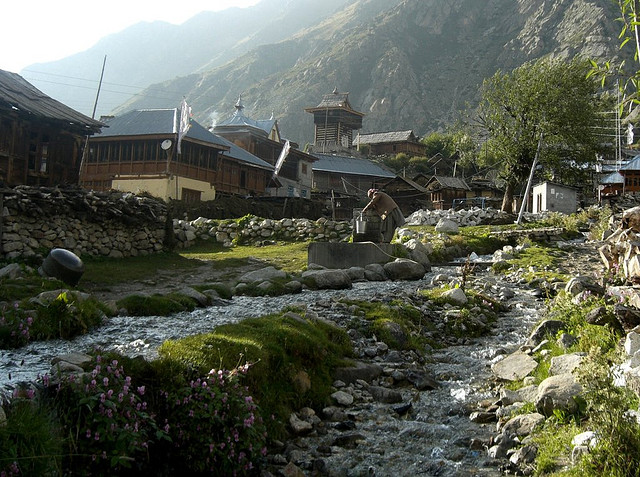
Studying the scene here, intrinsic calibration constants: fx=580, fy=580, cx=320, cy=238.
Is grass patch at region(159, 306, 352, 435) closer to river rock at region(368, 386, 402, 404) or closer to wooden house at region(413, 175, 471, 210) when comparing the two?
river rock at region(368, 386, 402, 404)

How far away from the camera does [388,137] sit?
320 ft

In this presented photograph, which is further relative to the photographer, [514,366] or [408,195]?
[408,195]

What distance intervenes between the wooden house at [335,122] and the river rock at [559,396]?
287 ft

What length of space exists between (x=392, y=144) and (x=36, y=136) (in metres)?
73.9

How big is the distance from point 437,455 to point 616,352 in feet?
10.3

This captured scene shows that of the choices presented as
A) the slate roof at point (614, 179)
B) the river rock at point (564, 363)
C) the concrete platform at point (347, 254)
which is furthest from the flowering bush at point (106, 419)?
the slate roof at point (614, 179)

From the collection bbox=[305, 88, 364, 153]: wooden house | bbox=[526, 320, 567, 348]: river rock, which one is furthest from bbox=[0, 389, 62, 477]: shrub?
bbox=[305, 88, 364, 153]: wooden house

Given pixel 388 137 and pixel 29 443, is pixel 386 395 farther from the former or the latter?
pixel 388 137

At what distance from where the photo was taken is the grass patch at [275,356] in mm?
7574

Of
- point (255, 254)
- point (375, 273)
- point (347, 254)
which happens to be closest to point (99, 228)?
point (255, 254)

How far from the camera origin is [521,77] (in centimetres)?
5084

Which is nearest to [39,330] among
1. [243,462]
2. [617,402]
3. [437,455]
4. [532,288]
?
[243,462]

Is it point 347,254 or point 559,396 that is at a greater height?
point 347,254

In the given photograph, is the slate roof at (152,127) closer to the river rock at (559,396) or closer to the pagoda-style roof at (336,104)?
the river rock at (559,396)
